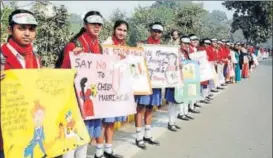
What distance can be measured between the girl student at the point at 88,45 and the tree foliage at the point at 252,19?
47759 millimetres

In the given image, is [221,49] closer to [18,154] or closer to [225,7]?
[18,154]

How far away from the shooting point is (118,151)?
6180 mm

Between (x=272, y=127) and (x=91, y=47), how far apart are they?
491cm

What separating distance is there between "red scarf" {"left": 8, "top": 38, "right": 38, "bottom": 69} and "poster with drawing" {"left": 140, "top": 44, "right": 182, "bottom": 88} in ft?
9.90

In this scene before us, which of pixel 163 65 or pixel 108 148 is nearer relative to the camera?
pixel 108 148

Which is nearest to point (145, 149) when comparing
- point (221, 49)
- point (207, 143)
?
point (207, 143)

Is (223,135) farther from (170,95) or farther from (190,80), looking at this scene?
(190,80)

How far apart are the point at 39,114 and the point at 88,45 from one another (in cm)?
131

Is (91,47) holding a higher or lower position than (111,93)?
higher

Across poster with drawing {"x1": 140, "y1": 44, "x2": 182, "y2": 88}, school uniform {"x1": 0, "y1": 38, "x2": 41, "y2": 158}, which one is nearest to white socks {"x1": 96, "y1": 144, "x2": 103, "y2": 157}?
poster with drawing {"x1": 140, "y1": 44, "x2": 182, "y2": 88}

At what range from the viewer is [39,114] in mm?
3611

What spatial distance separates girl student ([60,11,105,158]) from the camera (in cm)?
454

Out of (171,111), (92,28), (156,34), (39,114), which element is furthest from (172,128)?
(39,114)

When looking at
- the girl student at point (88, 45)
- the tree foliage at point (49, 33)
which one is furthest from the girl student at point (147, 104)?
the tree foliage at point (49, 33)
